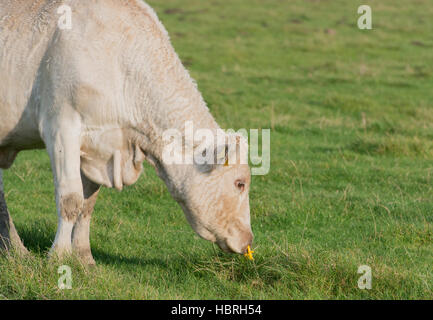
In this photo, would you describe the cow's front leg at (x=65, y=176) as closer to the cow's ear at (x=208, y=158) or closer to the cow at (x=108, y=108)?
the cow at (x=108, y=108)

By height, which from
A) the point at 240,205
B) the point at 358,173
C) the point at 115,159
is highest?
the point at 115,159

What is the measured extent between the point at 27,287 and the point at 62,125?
1211mm

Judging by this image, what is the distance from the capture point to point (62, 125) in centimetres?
519

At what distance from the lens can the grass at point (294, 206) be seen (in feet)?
16.7

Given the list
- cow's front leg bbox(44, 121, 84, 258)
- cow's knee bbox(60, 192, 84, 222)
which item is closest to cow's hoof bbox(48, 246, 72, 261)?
cow's front leg bbox(44, 121, 84, 258)

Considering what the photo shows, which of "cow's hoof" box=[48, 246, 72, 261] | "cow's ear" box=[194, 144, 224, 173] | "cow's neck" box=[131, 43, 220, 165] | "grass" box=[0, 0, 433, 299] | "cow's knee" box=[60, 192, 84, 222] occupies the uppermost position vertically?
"cow's neck" box=[131, 43, 220, 165]

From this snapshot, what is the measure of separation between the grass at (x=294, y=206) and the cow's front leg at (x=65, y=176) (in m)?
0.24

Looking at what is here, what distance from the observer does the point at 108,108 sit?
17.2 feet

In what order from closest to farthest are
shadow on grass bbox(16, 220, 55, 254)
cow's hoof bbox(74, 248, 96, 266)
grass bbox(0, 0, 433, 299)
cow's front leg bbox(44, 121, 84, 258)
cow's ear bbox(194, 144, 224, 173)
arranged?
grass bbox(0, 0, 433, 299) → cow's front leg bbox(44, 121, 84, 258) → cow's ear bbox(194, 144, 224, 173) → cow's hoof bbox(74, 248, 96, 266) → shadow on grass bbox(16, 220, 55, 254)

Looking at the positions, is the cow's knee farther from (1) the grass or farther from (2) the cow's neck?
(2) the cow's neck

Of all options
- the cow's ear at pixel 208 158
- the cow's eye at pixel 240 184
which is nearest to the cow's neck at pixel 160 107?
the cow's ear at pixel 208 158

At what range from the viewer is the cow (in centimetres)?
522
